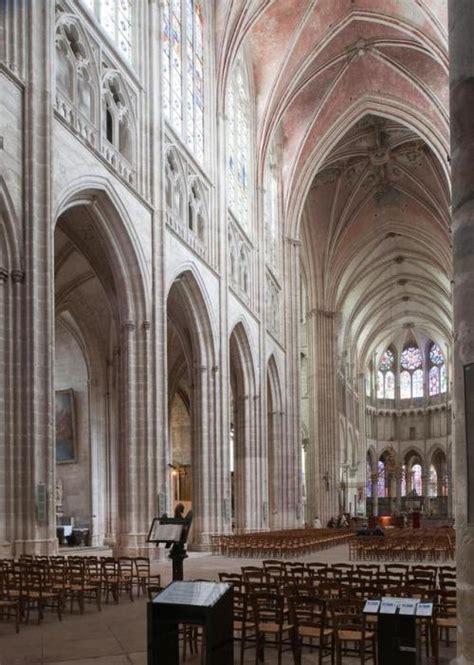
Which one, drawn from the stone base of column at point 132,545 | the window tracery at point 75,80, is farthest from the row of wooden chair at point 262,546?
the window tracery at point 75,80

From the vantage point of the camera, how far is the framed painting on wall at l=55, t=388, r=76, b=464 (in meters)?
35.3

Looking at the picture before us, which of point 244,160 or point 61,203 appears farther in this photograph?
point 244,160

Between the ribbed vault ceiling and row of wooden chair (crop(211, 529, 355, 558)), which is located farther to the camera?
the ribbed vault ceiling

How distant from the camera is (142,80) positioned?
82.2 ft

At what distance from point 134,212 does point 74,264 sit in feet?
27.7

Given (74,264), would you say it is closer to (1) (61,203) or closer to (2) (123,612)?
(1) (61,203)

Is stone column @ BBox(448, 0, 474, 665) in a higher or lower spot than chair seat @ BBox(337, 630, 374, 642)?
higher

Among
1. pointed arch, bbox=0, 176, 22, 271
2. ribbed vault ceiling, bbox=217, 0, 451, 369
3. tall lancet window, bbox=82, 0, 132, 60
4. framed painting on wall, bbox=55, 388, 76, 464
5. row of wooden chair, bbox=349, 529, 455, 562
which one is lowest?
row of wooden chair, bbox=349, 529, 455, 562

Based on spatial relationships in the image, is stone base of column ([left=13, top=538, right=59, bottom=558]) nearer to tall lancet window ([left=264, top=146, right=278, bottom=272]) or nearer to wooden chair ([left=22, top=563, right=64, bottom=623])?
wooden chair ([left=22, top=563, right=64, bottom=623])

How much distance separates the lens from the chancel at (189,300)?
32.4 feet

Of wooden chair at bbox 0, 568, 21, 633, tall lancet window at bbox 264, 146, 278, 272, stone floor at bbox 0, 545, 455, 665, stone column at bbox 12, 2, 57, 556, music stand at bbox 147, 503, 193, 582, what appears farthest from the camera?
tall lancet window at bbox 264, 146, 278, 272

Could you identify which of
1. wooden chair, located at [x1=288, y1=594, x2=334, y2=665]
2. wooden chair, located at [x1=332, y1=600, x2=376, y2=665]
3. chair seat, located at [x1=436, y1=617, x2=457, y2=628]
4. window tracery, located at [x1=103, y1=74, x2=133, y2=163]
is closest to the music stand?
wooden chair, located at [x1=332, y1=600, x2=376, y2=665]

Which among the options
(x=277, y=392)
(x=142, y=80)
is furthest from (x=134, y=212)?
(x=277, y=392)

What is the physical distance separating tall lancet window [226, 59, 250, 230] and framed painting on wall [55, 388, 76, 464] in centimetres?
1040
